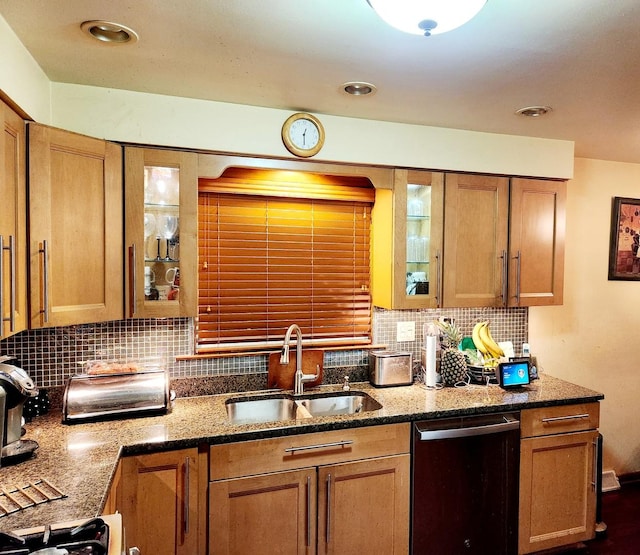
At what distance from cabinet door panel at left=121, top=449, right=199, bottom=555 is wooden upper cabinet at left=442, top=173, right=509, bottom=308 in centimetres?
158

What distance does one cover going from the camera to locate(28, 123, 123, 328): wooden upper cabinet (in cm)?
169

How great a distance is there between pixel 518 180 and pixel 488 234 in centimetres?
37

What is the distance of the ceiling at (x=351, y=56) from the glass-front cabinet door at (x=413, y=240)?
0.38 meters

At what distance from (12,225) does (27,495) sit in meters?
0.88

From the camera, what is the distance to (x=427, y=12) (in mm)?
1116

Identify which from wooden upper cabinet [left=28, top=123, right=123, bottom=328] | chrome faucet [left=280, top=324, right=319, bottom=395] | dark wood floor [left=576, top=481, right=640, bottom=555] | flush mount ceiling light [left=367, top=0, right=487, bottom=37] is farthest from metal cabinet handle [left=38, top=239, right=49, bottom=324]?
dark wood floor [left=576, top=481, right=640, bottom=555]

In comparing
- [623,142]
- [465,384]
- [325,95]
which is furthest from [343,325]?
[623,142]

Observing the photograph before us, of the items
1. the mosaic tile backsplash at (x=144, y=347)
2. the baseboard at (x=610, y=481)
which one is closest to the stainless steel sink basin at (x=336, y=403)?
the mosaic tile backsplash at (x=144, y=347)

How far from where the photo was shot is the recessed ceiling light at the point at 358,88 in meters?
1.91

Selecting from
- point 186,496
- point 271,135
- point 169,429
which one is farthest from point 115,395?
point 271,135

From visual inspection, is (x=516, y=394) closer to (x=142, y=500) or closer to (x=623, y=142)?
(x=623, y=142)

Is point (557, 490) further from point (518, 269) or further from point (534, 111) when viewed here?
point (534, 111)

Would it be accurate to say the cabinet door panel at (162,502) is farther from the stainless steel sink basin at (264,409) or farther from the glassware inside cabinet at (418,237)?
the glassware inside cabinet at (418,237)

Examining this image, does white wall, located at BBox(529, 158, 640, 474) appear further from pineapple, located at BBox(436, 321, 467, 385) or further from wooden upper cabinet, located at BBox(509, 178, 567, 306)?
pineapple, located at BBox(436, 321, 467, 385)
